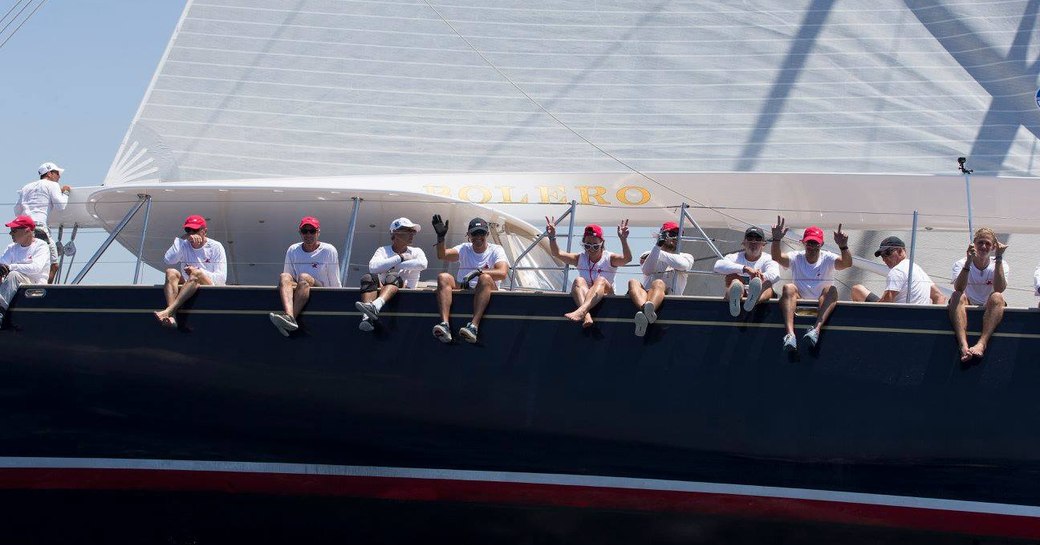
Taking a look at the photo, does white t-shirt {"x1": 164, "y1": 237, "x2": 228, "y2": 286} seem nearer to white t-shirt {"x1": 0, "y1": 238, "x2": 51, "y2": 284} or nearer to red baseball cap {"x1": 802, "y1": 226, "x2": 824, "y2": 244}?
white t-shirt {"x1": 0, "y1": 238, "x2": 51, "y2": 284}

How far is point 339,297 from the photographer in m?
8.02

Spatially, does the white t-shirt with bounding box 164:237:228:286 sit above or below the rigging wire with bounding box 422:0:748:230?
below

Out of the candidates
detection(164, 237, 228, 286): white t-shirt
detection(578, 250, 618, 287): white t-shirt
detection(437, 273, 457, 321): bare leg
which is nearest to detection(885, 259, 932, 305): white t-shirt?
detection(578, 250, 618, 287): white t-shirt

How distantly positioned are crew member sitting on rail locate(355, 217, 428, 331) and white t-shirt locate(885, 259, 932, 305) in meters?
2.70

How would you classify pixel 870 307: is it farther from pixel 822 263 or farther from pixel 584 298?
pixel 584 298

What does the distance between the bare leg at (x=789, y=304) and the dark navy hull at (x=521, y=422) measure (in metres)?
0.13

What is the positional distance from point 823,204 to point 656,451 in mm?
2738

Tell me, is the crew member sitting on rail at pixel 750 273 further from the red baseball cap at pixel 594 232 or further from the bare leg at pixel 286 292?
the bare leg at pixel 286 292

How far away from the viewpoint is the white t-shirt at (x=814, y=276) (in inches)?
305

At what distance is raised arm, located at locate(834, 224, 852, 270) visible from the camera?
291 inches

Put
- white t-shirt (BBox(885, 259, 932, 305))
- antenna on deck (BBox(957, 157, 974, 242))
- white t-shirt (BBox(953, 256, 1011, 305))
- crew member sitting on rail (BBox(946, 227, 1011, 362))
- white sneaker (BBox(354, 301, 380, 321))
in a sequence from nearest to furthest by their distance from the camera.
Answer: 1. crew member sitting on rail (BBox(946, 227, 1011, 362))
2. white t-shirt (BBox(953, 256, 1011, 305))
3. white t-shirt (BBox(885, 259, 932, 305))
4. white sneaker (BBox(354, 301, 380, 321))
5. antenna on deck (BBox(957, 157, 974, 242))

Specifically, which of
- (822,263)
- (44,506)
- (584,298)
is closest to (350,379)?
(584,298)

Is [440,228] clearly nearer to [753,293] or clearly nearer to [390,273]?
[390,273]

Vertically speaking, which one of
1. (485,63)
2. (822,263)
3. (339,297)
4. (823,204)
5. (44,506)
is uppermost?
(485,63)
